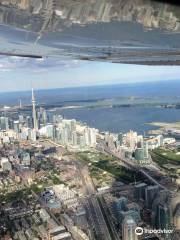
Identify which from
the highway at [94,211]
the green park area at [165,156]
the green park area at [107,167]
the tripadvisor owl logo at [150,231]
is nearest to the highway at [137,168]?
the green park area at [107,167]

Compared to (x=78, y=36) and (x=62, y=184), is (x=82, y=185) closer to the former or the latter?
(x=62, y=184)

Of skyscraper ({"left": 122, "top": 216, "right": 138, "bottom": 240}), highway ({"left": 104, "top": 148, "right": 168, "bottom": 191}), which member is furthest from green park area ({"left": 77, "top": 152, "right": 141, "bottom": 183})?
skyscraper ({"left": 122, "top": 216, "right": 138, "bottom": 240})

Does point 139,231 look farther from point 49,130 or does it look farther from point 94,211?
point 49,130

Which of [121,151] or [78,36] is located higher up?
[78,36]

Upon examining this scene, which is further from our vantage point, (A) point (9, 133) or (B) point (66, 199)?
(A) point (9, 133)

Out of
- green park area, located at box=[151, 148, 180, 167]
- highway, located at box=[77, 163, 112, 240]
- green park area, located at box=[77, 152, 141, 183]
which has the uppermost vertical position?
green park area, located at box=[151, 148, 180, 167]

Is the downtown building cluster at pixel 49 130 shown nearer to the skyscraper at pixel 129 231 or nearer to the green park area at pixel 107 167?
the green park area at pixel 107 167

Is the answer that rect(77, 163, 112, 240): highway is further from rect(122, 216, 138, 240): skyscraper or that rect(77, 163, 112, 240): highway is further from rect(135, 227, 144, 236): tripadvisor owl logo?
rect(135, 227, 144, 236): tripadvisor owl logo

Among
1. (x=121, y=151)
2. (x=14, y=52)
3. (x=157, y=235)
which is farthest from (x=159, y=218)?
(x=14, y=52)

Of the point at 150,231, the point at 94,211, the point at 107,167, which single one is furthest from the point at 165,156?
the point at 150,231
